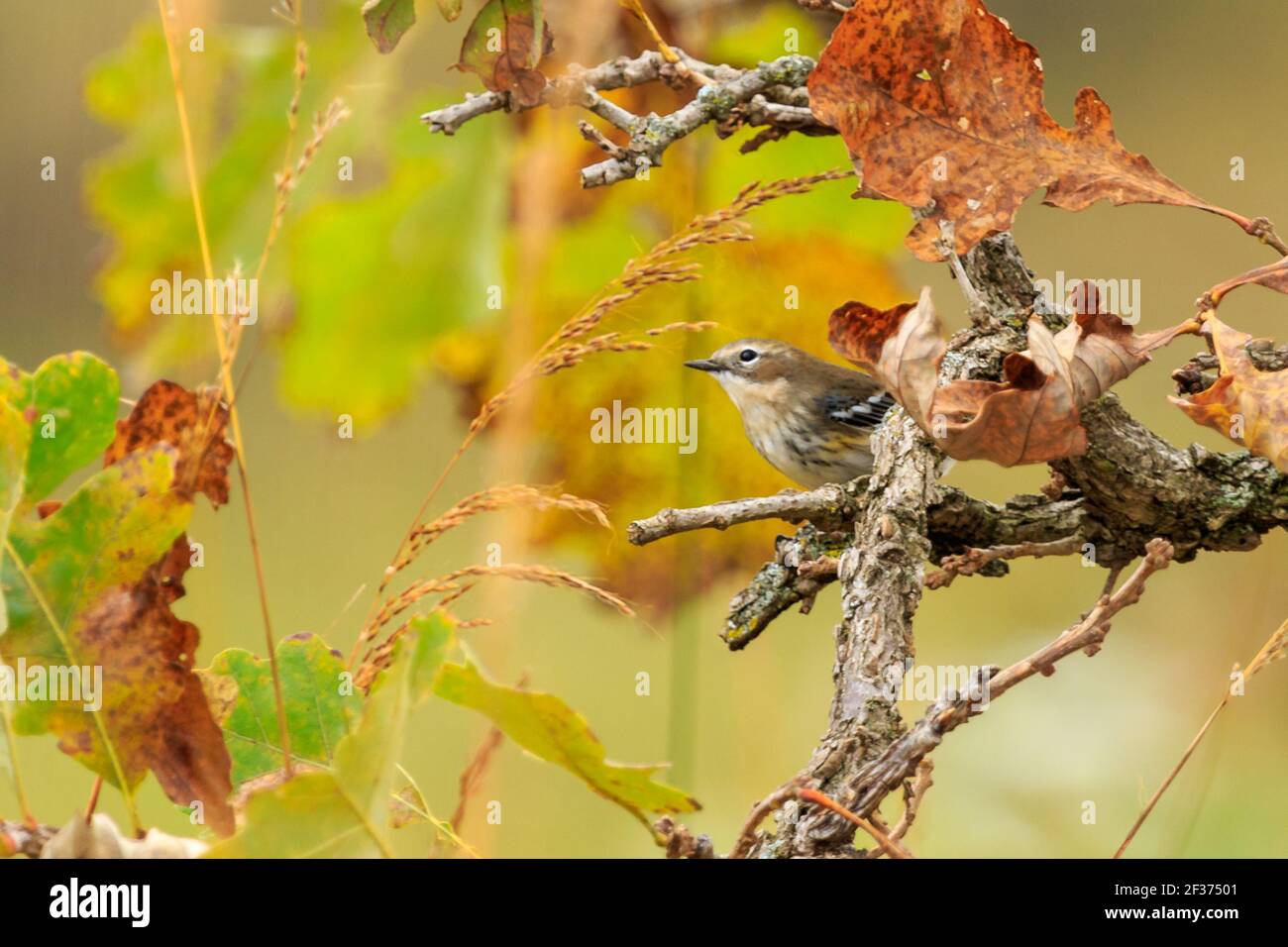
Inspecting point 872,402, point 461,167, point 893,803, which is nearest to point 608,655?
point 893,803

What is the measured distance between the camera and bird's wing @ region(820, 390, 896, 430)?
5.79 feet

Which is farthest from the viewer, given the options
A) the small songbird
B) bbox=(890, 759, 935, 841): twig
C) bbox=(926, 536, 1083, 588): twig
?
the small songbird

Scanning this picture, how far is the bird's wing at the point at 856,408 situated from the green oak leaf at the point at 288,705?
4.29 ft

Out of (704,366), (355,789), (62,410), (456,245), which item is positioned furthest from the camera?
(704,366)

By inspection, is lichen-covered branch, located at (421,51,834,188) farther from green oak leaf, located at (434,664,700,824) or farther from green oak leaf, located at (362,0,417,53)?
green oak leaf, located at (434,664,700,824)

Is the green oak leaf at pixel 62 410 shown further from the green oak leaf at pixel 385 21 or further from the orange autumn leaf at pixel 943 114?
the orange autumn leaf at pixel 943 114

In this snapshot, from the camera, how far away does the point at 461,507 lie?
1.90ft

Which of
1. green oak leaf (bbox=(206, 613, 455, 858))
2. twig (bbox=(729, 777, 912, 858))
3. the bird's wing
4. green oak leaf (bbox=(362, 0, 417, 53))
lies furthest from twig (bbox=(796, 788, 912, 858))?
the bird's wing

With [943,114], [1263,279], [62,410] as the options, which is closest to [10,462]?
[62,410]

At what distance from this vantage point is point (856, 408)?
180 centimetres

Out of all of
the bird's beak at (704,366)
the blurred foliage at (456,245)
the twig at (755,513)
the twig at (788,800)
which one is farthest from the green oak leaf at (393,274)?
the twig at (788,800)

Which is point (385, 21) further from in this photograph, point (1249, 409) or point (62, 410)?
point (1249, 409)

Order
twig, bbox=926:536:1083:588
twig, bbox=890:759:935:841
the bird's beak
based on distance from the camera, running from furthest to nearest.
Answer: the bird's beak → twig, bbox=926:536:1083:588 → twig, bbox=890:759:935:841

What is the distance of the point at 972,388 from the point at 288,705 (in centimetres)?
27
